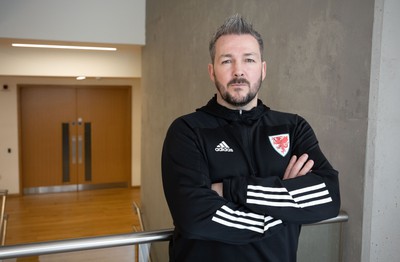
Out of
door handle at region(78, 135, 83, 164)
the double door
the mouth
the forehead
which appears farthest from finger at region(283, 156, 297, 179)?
door handle at region(78, 135, 83, 164)

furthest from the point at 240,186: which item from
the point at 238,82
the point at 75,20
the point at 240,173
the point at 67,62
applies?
the point at 67,62

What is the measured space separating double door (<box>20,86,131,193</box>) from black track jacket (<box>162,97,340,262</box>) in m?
8.93

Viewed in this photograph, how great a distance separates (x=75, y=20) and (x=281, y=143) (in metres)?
4.19

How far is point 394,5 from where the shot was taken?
6.23 ft

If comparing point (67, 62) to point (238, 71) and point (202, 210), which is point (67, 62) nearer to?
point (238, 71)

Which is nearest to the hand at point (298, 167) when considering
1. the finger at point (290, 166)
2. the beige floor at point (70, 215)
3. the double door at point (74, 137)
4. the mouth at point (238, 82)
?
the finger at point (290, 166)

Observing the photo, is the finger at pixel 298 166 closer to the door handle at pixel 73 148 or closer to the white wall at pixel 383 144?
the white wall at pixel 383 144

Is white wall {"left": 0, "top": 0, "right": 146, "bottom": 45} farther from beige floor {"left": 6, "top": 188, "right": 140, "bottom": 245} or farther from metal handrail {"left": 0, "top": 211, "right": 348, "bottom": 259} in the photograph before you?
metal handrail {"left": 0, "top": 211, "right": 348, "bottom": 259}

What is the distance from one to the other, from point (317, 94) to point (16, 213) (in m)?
8.16

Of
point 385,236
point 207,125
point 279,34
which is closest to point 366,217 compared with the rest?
point 385,236

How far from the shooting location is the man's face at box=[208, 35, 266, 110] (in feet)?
5.53

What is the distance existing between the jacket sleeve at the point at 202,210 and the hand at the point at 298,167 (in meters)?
0.23

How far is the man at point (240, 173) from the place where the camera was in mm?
1526

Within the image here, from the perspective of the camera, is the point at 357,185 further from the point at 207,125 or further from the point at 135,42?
the point at 135,42
